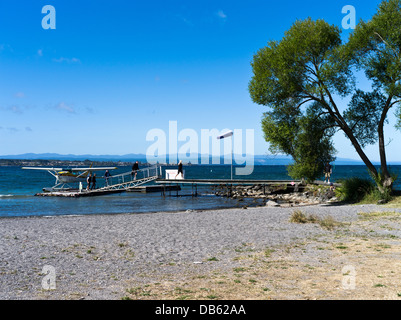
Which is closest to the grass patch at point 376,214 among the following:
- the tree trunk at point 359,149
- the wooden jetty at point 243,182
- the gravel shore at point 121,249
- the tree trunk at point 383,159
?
the gravel shore at point 121,249

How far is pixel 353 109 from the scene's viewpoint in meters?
27.1

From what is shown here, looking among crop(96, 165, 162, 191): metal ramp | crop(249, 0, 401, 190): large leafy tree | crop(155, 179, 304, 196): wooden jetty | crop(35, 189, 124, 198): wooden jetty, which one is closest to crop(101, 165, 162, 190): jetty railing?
crop(96, 165, 162, 191): metal ramp

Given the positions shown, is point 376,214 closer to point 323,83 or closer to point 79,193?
point 323,83

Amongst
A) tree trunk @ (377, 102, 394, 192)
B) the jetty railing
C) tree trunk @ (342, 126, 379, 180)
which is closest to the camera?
tree trunk @ (377, 102, 394, 192)

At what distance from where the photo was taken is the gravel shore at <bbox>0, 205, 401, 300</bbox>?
29.0ft

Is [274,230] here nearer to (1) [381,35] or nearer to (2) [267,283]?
(2) [267,283]

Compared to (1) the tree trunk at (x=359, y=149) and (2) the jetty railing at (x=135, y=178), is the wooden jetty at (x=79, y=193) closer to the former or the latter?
(2) the jetty railing at (x=135, y=178)

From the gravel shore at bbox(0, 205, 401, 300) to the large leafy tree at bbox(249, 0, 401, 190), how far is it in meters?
7.47

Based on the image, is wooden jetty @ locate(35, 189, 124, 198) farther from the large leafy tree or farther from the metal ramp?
the large leafy tree

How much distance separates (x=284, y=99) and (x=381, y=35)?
6986 mm

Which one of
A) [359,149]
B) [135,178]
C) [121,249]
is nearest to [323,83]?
[359,149]

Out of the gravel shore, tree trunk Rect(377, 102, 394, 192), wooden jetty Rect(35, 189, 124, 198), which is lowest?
wooden jetty Rect(35, 189, 124, 198)

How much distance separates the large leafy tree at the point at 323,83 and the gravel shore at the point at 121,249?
747 centimetres
